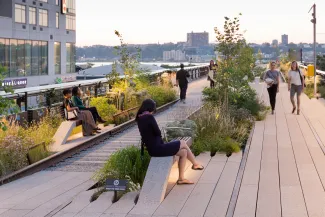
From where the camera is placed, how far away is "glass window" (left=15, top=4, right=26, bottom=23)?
2569 inches

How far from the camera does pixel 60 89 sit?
51.2ft

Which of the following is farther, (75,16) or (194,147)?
(75,16)

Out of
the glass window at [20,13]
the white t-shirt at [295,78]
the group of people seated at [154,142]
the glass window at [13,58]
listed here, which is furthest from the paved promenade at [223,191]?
the glass window at [20,13]

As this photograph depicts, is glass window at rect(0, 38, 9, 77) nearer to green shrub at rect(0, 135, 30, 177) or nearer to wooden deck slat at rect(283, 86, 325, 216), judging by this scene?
wooden deck slat at rect(283, 86, 325, 216)

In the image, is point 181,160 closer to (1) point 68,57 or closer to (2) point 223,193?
(2) point 223,193

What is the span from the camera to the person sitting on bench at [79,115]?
1370cm

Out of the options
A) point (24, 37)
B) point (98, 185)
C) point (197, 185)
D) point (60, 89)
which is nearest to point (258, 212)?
point (197, 185)

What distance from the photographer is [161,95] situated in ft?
74.7

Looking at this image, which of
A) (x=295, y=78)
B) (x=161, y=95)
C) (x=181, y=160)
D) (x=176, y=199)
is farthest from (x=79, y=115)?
(x=161, y=95)

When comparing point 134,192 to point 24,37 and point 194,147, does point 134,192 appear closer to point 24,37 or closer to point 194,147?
point 194,147

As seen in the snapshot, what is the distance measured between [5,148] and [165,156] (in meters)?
3.26

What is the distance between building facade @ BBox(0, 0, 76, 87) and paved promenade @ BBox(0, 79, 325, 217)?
49.4 m

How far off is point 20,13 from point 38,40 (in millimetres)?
4788

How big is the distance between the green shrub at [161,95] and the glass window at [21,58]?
43.6 metres
